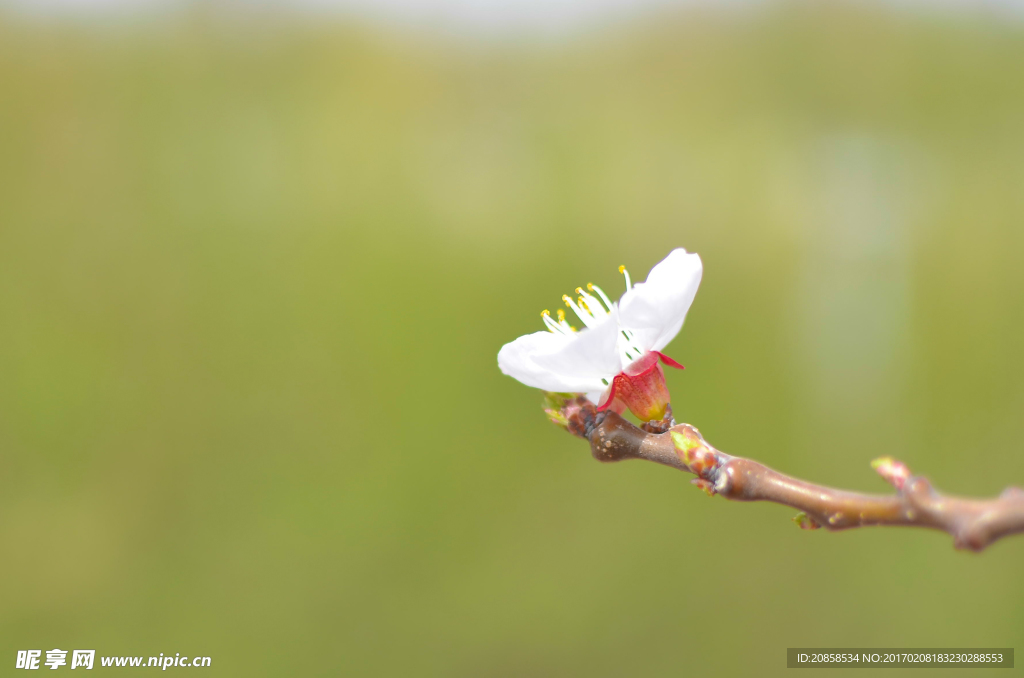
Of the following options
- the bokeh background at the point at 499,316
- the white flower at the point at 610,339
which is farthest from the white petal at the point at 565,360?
the bokeh background at the point at 499,316

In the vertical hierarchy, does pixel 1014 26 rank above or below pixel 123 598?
above

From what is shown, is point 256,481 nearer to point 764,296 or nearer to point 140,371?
point 140,371

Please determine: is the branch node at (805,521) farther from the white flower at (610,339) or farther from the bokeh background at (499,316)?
the bokeh background at (499,316)

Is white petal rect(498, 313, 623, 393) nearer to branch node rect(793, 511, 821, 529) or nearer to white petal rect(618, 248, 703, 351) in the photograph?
white petal rect(618, 248, 703, 351)

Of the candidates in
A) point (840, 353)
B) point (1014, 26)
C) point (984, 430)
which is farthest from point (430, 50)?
point (984, 430)

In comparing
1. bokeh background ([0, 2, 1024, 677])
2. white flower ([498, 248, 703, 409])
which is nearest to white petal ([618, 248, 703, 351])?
white flower ([498, 248, 703, 409])
